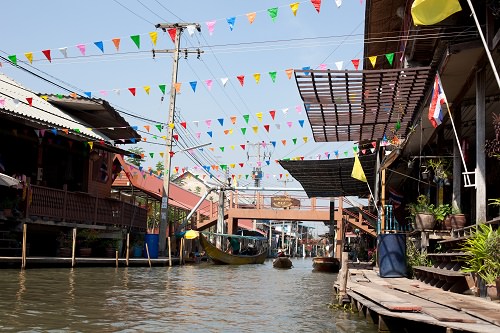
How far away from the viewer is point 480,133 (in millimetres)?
10156

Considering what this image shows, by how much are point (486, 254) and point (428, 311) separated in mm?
1947

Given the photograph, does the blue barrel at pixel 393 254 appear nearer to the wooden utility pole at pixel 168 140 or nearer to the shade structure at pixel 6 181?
the shade structure at pixel 6 181

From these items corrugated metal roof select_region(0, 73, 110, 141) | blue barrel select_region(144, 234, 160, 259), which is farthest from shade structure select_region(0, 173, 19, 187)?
blue barrel select_region(144, 234, 160, 259)

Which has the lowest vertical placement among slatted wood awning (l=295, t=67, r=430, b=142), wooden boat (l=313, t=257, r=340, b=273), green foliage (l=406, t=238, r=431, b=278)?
wooden boat (l=313, t=257, r=340, b=273)

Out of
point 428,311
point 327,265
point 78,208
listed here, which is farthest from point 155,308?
point 327,265

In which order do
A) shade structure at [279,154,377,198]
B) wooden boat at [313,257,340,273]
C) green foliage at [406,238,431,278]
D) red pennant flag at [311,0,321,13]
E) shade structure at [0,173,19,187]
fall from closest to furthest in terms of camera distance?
1. red pennant flag at [311,0,321,13]
2. green foliage at [406,238,431,278]
3. shade structure at [0,173,19,187]
4. shade structure at [279,154,377,198]
5. wooden boat at [313,257,340,273]

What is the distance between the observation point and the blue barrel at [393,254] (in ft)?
46.7

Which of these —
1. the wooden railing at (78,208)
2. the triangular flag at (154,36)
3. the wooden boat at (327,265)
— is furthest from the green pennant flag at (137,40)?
the wooden boat at (327,265)

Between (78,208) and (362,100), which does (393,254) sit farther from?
(78,208)

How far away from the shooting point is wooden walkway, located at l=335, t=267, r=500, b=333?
254 inches

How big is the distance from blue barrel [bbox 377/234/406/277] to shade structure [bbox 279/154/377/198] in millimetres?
5337

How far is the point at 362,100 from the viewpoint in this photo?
14.1 metres

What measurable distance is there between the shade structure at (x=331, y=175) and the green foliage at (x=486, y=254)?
34.0 feet

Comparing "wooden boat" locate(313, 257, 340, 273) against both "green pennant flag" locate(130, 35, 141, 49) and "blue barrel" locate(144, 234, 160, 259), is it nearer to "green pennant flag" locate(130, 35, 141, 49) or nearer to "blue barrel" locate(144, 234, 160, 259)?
"blue barrel" locate(144, 234, 160, 259)
